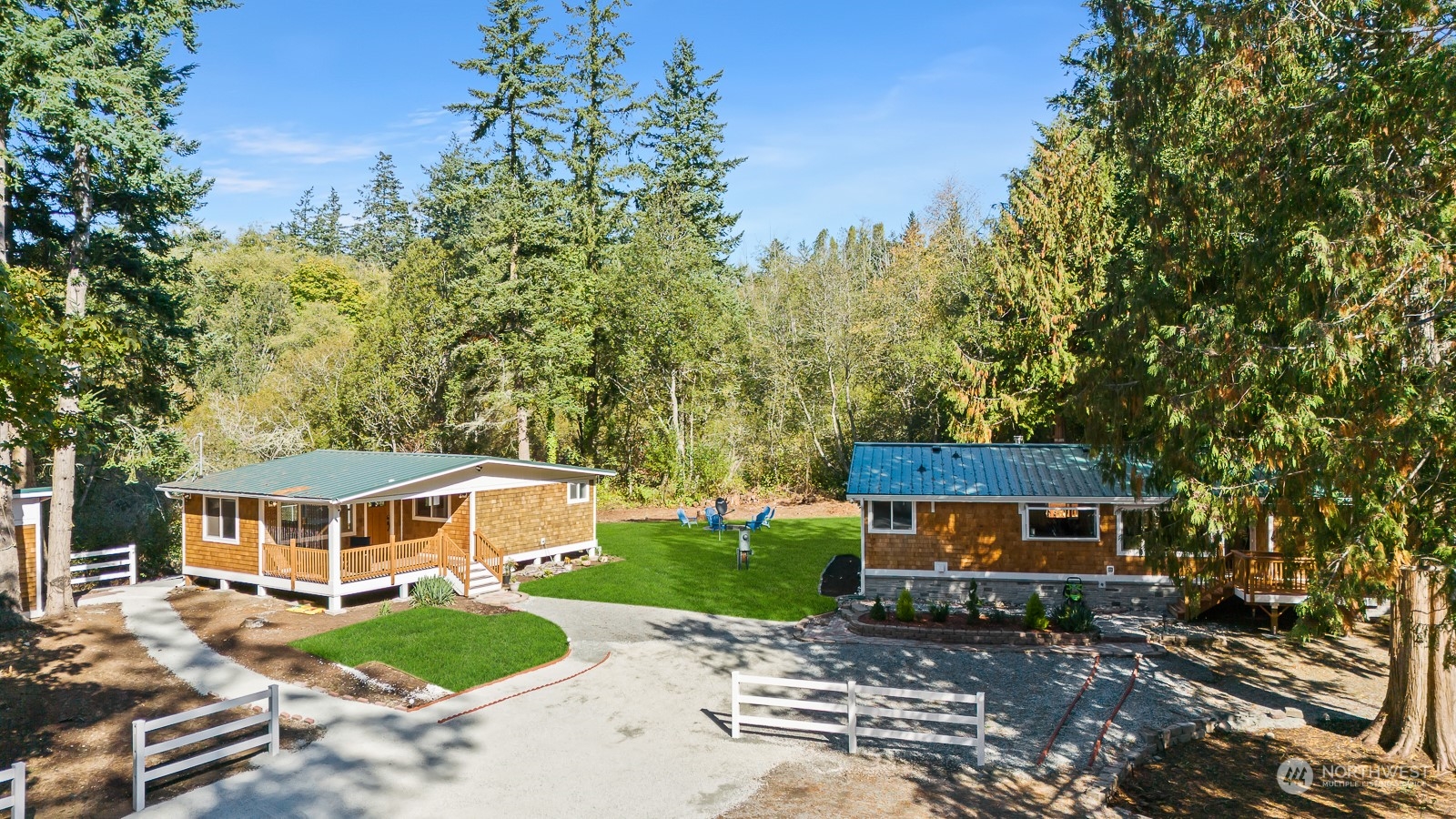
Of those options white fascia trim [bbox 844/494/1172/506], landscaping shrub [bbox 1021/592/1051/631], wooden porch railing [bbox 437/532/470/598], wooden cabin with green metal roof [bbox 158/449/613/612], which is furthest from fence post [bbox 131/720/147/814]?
landscaping shrub [bbox 1021/592/1051/631]

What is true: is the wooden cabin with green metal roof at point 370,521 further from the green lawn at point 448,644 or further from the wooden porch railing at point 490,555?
the green lawn at point 448,644

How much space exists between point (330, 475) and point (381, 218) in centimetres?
6487

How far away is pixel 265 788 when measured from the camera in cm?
896

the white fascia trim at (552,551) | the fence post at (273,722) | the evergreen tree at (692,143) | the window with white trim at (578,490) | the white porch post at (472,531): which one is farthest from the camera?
the evergreen tree at (692,143)

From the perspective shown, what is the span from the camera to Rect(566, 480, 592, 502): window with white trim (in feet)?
76.5

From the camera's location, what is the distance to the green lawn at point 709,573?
738 inches

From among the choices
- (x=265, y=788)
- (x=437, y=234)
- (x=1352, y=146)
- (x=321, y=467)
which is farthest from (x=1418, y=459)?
(x=437, y=234)

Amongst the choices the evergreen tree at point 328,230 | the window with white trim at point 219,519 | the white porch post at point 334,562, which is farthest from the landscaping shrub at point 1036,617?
the evergreen tree at point 328,230

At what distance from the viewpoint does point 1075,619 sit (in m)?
15.6

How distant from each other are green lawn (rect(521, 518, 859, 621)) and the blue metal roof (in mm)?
3212

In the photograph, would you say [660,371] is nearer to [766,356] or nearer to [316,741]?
[766,356]

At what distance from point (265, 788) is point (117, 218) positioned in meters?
14.9

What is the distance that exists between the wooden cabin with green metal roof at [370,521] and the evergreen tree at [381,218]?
177 ft

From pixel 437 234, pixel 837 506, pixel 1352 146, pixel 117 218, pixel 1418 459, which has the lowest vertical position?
pixel 837 506
